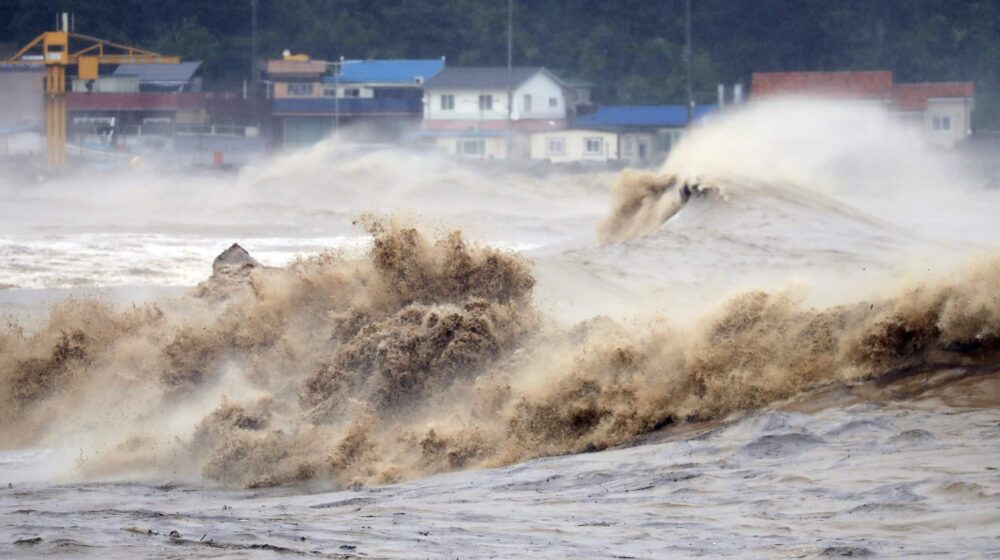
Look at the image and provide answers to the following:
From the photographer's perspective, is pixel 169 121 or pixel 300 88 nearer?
pixel 169 121

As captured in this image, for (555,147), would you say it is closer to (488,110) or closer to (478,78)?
(488,110)

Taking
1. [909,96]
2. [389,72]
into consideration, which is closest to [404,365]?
[909,96]

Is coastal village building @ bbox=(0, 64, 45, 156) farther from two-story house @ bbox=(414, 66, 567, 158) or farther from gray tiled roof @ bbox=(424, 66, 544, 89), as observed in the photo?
gray tiled roof @ bbox=(424, 66, 544, 89)

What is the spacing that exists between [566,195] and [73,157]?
24.1 meters

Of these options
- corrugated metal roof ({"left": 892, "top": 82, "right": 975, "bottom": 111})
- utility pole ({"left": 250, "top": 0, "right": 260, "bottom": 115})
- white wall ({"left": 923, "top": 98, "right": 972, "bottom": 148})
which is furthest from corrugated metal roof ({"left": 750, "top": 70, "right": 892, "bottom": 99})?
utility pole ({"left": 250, "top": 0, "right": 260, "bottom": 115})

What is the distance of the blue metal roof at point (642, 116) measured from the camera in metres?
68.5

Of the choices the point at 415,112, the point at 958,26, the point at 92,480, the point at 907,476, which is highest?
the point at 958,26

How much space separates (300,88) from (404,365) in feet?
218

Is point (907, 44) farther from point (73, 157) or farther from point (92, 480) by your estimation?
point (92, 480)

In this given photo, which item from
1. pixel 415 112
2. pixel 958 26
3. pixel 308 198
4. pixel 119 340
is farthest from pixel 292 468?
pixel 958 26

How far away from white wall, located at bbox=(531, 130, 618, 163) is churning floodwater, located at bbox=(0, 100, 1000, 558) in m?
49.3

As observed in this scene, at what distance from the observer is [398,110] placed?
74.7m

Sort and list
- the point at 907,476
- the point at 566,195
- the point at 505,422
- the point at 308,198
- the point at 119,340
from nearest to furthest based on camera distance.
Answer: the point at 907,476 → the point at 505,422 → the point at 119,340 → the point at 308,198 → the point at 566,195

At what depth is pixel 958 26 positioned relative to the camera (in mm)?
75312
